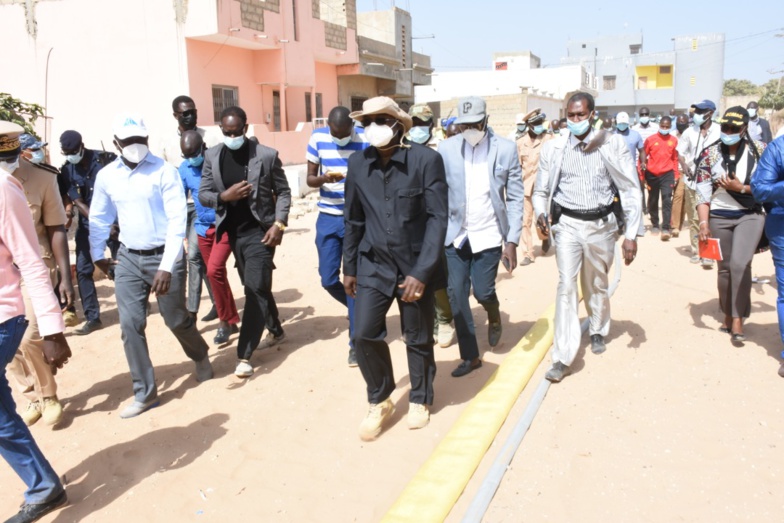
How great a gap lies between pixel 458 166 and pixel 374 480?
8.30 feet

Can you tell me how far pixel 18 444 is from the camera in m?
3.48

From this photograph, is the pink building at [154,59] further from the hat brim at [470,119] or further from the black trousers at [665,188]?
the hat brim at [470,119]

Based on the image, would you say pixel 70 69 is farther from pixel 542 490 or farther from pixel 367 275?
pixel 542 490

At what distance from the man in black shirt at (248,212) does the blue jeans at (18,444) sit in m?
1.91

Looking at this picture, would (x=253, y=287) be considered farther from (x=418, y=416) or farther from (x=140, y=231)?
(x=418, y=416)

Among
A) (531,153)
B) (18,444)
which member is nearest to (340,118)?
(18,444)

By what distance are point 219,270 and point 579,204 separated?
10.3ft

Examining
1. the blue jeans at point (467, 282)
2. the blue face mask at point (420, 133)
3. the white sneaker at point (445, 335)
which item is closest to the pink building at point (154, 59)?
the blue face mask at point (420, 133)

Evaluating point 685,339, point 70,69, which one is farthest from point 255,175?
point 70,69

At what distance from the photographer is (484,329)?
639 centimetres

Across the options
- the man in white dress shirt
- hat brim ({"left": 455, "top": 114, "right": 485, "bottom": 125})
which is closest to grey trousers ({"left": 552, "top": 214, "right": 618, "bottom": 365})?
the man in white dress shirt

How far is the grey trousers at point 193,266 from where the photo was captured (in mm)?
6721

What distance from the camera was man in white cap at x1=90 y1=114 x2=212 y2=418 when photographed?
15.5ft

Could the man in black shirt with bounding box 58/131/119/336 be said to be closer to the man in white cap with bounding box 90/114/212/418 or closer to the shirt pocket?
the man in white cap with bounding box 90/114/212/418
